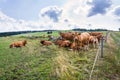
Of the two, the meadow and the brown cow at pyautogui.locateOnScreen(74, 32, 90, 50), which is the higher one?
the brown cow at pyautogui.locateOnScreen(74, 32, 90, 50)

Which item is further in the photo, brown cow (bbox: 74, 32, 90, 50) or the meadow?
brown cow (bbox: 74, 32, 90, 50)

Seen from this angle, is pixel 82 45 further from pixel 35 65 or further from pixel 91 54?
pixel 35 65

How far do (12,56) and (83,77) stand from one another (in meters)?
6.63

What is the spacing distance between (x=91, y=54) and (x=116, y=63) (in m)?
3.16

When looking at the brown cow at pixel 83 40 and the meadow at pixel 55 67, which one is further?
the brown cow at pixel 83 40

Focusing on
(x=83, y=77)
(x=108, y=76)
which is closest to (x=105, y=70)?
(x=108, y=76)

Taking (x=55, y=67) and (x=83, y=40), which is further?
(x=83, y=40)

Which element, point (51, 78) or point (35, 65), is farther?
point (35, 65)

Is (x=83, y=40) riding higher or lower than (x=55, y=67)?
higher

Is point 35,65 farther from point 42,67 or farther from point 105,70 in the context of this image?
point 105,70

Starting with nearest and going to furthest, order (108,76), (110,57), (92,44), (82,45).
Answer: (108,76) → (110,57) → (82,45) → (92,44)

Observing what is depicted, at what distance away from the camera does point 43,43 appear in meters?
27.8

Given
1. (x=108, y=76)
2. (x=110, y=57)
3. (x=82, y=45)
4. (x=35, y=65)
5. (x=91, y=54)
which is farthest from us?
(x=82, y=45)

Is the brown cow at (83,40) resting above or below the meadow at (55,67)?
above
